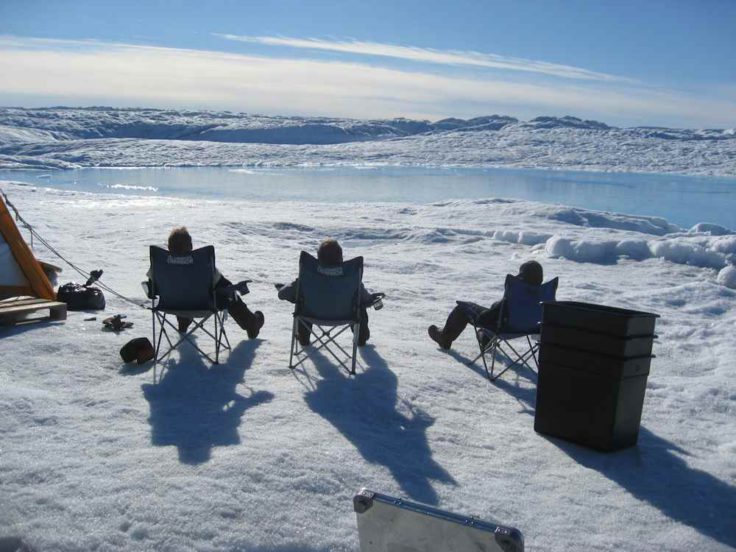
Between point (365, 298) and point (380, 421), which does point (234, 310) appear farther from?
point (380, 421)

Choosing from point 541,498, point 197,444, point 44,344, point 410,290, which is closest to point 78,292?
point 44,344

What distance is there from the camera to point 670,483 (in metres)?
3.92

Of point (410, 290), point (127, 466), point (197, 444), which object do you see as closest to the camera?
point (127, 466)

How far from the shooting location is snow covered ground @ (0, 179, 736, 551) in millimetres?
3193

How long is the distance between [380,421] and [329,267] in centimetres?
125

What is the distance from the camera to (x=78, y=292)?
21.8 feet

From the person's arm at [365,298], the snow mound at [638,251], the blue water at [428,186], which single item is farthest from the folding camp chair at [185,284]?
the blue water at [428,186]

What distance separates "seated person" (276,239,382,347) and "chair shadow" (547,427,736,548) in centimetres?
188

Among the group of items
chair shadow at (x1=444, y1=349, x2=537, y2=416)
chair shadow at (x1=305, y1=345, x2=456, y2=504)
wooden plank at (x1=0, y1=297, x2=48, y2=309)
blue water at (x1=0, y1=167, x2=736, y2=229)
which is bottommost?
blue water at (x1=0, y1=167, x2=736, y2=229)

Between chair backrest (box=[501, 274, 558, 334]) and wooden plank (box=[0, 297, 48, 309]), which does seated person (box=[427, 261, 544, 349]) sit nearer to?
chair backrest (box=[501, 274, 558, 334])

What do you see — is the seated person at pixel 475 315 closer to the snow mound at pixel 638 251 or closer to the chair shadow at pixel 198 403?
the chair shadow at pixel 198 403

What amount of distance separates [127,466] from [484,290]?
6379 mm

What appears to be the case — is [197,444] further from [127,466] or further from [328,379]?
[328,379]

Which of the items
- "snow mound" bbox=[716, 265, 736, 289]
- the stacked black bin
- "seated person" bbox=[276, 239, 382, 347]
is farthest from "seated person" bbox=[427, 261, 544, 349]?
"snow mound" bbox=[716, 265, 736, 289]
